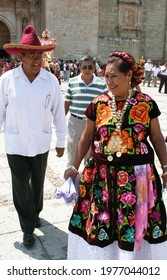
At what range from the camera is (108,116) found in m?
2.27

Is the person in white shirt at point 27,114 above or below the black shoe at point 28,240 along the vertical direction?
above

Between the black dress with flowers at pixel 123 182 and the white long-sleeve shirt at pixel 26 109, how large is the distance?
0.68 metres

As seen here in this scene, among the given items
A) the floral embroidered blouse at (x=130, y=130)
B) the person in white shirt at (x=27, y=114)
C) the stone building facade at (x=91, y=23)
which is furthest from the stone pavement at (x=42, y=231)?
the stone building facade at (x=91, y=23)

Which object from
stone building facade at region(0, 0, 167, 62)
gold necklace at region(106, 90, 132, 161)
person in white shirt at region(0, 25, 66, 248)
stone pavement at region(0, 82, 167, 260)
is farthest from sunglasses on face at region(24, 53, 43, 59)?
stone building facade at region(0, 0, 167, 62)

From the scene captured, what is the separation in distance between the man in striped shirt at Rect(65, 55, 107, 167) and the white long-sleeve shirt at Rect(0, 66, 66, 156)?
0.87m

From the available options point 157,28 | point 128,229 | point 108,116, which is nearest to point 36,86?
point 108,116

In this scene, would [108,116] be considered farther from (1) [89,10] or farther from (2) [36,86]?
(1) [89,10]

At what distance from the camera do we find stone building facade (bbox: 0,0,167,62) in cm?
2306

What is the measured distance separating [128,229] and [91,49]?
78.8ft

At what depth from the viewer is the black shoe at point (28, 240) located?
119 inches

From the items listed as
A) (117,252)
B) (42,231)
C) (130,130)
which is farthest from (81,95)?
(117,252)

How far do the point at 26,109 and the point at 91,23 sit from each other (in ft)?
76.2

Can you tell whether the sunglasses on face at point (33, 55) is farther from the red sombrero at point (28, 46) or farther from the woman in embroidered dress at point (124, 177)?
the woman in embroidered dress at point (124, 177)
